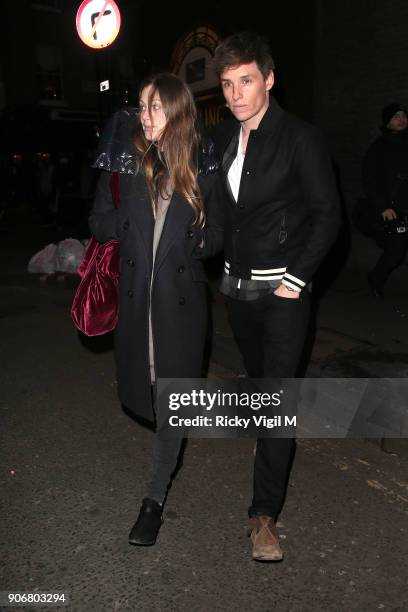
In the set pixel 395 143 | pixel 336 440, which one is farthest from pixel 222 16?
pixel 336 440

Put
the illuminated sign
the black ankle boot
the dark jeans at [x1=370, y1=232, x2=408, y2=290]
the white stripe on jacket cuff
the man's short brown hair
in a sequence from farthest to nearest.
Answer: the illuminated sign < the dark jeans at [x1=370, y1=232, x2=408, y2=290] < the black ankle boot < the white stripe on jacket cuff < the man's short brown hair

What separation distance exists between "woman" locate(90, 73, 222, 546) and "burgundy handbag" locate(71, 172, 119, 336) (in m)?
0.08

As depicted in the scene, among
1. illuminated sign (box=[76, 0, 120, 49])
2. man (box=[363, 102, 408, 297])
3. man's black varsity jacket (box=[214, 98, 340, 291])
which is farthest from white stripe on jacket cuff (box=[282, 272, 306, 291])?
illuminated sign (box=[76, 0, 120, 49])

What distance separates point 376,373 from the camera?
455cm

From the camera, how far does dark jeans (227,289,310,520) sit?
2.60 m

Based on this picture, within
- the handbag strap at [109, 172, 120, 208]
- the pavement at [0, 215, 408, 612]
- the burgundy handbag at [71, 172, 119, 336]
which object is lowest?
the pavement at [0, 215, 408, 612]

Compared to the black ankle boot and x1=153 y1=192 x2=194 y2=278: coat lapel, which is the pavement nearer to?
the black ankle boot

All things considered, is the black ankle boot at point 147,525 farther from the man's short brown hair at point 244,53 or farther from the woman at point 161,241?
the man's short brown hair at point 244,53

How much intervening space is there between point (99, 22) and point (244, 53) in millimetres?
8248

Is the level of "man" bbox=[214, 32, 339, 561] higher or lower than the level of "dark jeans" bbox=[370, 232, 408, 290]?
higher

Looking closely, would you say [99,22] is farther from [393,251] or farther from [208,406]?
[208,406]

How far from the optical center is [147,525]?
279cm

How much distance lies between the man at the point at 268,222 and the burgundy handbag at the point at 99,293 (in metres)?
0.55

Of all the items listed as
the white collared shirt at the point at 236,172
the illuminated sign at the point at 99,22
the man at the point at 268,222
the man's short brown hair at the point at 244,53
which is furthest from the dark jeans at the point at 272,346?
the illuminated sign at the point at 99,22
